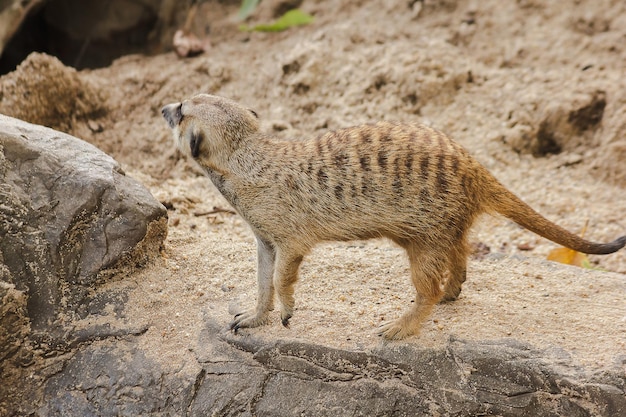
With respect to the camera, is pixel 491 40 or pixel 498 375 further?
pixel 491 40

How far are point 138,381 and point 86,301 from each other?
19.4 inches

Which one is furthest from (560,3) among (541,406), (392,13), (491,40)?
Answer: (541,406)

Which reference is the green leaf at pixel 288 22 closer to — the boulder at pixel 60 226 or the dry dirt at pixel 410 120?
the dry dirt at pixel 410 120

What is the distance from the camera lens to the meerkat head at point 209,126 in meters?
2.87

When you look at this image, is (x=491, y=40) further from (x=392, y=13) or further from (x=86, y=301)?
(x=86, y=301)

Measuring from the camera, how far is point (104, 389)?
2682 millimetres

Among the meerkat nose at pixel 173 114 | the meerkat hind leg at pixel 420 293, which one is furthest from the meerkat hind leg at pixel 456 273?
the meerkat nose at pixel 173 114

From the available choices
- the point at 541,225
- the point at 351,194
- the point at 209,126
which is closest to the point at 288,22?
the point at 209,126

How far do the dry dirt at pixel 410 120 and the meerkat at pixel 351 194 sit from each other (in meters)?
0.20

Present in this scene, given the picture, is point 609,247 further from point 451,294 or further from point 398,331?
point 398,331

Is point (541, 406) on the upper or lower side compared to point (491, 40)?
lower

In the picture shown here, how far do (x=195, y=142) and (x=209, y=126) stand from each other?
3.6 inches

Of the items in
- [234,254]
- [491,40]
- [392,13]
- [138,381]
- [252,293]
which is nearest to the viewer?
[138,381]

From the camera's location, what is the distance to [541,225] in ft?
9.21
